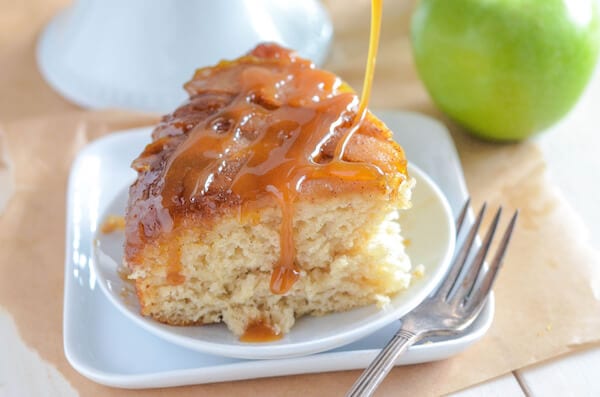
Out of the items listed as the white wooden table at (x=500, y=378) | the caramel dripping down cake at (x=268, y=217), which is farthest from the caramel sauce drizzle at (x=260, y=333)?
the white wooden table at (x=500, y=378)

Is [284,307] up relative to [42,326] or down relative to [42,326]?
up

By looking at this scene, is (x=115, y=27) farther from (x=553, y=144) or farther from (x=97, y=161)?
(x=553, y=144)

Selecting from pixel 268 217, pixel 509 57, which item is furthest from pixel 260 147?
pixel 509 57

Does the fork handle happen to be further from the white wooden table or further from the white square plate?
the white wooden table


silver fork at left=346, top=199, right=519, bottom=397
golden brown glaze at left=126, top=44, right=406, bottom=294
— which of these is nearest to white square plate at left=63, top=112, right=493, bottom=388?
silver fork at left=346, top=199, right=519, bottom=397

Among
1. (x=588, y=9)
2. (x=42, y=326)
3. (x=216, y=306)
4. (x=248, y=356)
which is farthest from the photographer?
(x=588, y=9)

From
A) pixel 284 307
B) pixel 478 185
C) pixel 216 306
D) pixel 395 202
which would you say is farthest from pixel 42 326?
pixel 478 185

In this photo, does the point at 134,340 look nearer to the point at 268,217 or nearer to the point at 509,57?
the point at 268,217
